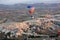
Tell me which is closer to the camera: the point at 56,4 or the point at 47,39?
the point at 47,39

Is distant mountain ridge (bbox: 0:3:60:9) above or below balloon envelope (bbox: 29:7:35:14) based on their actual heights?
above

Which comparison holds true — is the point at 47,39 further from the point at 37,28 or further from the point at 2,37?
the point at 2,37

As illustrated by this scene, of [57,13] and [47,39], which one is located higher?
[57,13]

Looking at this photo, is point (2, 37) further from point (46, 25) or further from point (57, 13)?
point (57, 13)

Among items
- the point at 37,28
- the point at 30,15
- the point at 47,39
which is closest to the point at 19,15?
the point at 30,15

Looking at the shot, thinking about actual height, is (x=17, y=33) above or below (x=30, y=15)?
below

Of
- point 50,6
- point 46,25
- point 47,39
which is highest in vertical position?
point 50,6

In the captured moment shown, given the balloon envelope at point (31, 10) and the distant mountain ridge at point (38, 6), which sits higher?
the distant mountain ridge at point (38, 6)

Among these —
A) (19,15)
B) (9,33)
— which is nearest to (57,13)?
(19,15)

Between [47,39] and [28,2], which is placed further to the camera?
[28,2]
